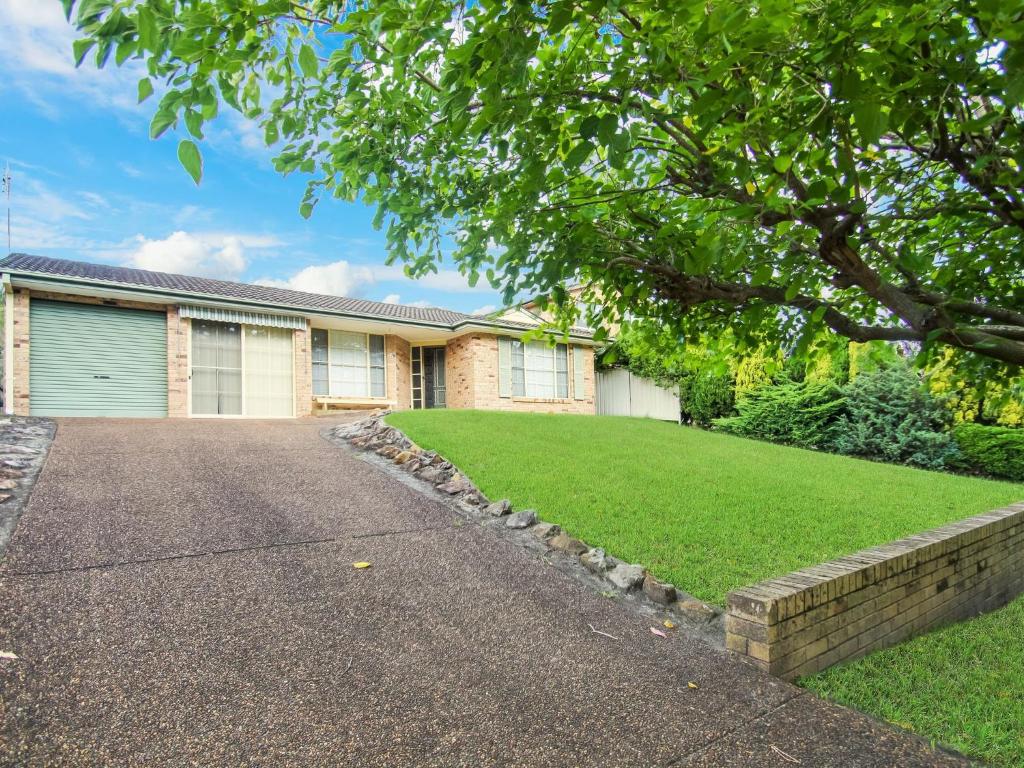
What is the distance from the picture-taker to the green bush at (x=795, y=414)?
14844 mm

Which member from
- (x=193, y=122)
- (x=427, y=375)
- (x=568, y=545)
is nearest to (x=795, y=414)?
(x=427, y=375)

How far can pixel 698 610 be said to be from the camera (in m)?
4.35

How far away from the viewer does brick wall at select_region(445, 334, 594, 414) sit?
676 inches

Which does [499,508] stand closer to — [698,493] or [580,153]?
[698,493]

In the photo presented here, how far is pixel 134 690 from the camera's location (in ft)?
9.36

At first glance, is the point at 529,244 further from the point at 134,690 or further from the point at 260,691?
the point at 134,690

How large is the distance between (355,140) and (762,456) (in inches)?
424

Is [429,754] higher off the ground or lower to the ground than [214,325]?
lower

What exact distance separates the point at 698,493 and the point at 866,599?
12.3 feet

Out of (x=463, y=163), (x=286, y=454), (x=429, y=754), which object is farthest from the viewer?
(x=286, y=454)

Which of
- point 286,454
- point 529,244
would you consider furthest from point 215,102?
point 286,454

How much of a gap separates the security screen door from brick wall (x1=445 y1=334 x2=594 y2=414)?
20.7 ft

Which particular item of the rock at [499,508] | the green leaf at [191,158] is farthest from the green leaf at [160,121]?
the rock at [499,508]

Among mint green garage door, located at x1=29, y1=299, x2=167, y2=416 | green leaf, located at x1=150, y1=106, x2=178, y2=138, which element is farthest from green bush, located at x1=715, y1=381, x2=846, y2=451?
green leaf, located at x1=150, y1=106, x2=178, y2=138
